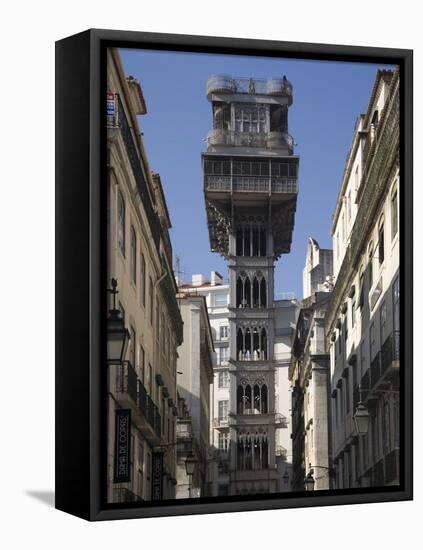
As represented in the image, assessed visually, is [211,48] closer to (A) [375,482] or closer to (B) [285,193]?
(B) [285,193]

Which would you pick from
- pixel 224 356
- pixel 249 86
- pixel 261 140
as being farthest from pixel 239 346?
pixel 249 86

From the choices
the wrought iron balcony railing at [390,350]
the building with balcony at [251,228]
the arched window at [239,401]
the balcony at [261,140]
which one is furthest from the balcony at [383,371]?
the balcony at [261,140]

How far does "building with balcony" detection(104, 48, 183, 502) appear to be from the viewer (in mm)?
19172

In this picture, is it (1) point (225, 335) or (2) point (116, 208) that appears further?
(1) point (225, 335)

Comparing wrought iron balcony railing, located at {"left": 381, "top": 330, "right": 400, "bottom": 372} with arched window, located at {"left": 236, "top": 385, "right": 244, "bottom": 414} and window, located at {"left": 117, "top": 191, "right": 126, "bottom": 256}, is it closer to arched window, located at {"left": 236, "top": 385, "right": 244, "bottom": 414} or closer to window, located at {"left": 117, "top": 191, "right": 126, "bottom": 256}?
arched window, located at {"left": 236, "top": 385, "right": 244, "bottom": 414}

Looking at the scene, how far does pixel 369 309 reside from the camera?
21.4 m

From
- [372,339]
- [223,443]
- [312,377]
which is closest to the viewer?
[223,443]

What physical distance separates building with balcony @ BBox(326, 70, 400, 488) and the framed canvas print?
0.09 ft

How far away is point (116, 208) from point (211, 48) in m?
2.18

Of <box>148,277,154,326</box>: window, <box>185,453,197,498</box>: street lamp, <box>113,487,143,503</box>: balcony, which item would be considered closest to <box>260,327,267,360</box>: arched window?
<box>148,277,154,326</box>: window

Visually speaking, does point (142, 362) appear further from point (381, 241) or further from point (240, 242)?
point (381, 241)

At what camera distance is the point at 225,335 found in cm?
2091

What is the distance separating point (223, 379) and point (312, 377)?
135 centimetres

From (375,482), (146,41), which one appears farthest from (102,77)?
(375,482)
